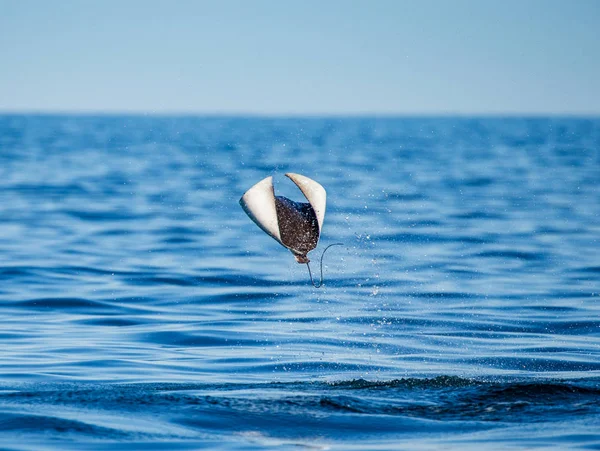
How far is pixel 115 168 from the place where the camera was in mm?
62344

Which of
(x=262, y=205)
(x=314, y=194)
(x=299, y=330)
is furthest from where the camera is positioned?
(x=299, y=330)

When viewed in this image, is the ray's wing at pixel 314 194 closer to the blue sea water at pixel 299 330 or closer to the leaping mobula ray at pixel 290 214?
the leaping mobula ray at pixel 290 214

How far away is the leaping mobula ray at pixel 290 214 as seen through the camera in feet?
31.7

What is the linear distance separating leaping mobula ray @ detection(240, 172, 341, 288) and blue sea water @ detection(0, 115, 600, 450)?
151cm

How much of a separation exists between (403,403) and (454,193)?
33.3 m

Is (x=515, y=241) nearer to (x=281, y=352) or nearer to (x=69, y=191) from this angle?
(x=281, y=352)

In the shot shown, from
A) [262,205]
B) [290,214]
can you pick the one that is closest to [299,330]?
[290,214]

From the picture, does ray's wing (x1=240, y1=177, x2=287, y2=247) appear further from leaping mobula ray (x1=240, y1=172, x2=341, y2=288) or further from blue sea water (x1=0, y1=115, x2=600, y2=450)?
blue sea water (x1=0, y1=115, x2=600, y2=450)

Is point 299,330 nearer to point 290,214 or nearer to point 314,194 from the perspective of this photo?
point 290,214

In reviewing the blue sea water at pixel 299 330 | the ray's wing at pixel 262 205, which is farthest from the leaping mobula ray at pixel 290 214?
the blue sea water at pixel 299 330

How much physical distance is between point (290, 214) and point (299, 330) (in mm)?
5620

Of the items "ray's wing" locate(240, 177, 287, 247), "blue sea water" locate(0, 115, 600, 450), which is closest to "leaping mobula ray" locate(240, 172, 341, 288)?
"ray's wing" locate(240, 177, 287, 247)

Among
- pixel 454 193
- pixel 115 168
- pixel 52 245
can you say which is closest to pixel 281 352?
pixel 52 245

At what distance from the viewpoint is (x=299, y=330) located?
15289mm
